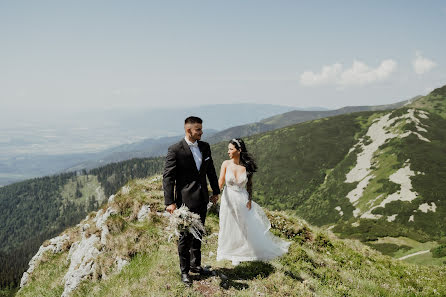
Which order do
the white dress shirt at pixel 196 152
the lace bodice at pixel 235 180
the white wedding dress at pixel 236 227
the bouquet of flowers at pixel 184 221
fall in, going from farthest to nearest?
the white wedding dress at pixel 236 227
the lace bodice at pixel 235 180
the white dress shirt at pixel 196 152
the bouquet of flowers at pixel 184 221

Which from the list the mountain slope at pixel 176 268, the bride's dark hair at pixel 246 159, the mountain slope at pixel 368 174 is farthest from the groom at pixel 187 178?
the mountain slope at pixel 368 174

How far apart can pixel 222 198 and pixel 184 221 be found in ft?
7.93

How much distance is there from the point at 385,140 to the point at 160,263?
134 meters

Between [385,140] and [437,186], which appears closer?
[437,186]

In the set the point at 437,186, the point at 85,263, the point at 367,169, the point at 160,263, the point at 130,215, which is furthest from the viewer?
the point at 367,169

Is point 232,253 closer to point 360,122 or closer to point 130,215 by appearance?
point 130,215

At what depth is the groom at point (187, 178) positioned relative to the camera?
7641mm

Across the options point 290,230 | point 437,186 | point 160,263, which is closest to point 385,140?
point 437,186

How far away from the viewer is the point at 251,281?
8344mm

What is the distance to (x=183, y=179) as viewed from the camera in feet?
25.9

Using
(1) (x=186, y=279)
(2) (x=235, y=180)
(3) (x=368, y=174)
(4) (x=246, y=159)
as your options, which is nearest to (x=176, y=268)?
(1) (x=186, y=279)

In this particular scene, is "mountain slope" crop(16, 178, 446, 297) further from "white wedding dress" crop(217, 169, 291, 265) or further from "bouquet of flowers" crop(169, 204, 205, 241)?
"bouquet of flowers" crop(169, 204, 205, 241)

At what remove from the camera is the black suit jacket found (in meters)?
7.63

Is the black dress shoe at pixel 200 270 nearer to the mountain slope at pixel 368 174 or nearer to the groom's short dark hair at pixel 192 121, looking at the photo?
the groom's short dark hair at pixel 192 121
